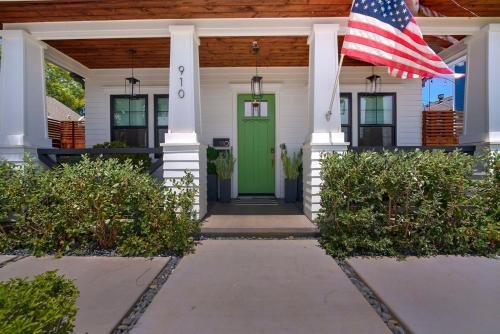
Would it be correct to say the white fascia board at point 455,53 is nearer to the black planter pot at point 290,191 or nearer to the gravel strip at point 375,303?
the black planter pot at point 290,191

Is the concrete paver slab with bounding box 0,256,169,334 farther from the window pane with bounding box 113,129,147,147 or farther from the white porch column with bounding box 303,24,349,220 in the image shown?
the window pane with bounding box 113,129,147,147

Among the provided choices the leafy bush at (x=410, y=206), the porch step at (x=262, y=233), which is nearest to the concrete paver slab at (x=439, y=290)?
the leafy bush at (x=410, y=206)

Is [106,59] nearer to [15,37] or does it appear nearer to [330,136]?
[15,37]

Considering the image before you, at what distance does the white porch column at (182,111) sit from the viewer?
16.7ft

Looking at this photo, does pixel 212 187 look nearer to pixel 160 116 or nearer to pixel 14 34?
pixel 160 116

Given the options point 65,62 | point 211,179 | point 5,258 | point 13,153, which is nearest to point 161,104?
point 65,62

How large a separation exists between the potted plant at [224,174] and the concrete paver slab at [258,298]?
10.5ft

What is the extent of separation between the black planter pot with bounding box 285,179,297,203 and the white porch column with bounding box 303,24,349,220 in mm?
1972

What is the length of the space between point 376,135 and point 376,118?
405 millimetres

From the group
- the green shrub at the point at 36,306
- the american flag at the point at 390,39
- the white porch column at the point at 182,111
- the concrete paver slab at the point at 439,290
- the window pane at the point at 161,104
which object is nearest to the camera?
the green shrub at the point at 36,306

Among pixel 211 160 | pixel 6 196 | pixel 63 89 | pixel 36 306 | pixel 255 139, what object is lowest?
pixel 36 306

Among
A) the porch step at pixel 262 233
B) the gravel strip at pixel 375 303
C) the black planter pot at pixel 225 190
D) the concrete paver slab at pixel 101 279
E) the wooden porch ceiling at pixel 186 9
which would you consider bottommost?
the gravel strip at pixel 375 303

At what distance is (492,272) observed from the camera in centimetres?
329

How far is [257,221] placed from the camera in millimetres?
5172
